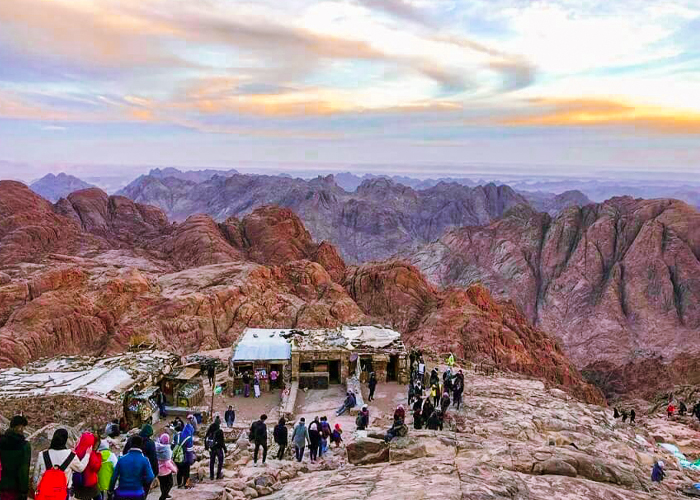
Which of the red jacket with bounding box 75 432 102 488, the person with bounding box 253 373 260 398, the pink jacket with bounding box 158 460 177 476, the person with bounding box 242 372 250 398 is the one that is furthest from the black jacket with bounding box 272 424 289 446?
the person with bounding box 242 372 250 398

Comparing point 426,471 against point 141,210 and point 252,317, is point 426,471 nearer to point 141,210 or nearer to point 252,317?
point 252,317

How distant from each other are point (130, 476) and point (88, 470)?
0.69 m

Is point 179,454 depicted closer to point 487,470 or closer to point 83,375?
point 487,470

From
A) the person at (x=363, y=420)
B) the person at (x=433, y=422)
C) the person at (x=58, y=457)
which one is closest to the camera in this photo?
the person at (x=58, y=457)

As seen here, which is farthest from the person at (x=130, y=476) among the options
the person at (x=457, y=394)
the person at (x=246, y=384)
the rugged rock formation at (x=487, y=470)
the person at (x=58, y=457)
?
the person at (x=246, y=384)

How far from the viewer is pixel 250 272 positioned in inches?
2677

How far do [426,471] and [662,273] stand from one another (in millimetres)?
112598

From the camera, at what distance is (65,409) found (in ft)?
75.9

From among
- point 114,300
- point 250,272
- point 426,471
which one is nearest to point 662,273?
point 250,272

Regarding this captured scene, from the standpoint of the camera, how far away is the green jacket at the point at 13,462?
8.50 m

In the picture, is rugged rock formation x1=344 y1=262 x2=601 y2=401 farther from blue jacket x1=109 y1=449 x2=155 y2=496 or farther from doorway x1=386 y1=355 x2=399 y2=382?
blue jacket x1=109 y1=449 x2=155 y2=496

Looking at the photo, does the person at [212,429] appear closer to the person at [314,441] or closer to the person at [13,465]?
the person at [314,441]

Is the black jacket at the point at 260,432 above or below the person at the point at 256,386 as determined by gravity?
above

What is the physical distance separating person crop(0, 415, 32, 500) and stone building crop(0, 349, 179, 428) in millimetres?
14885
